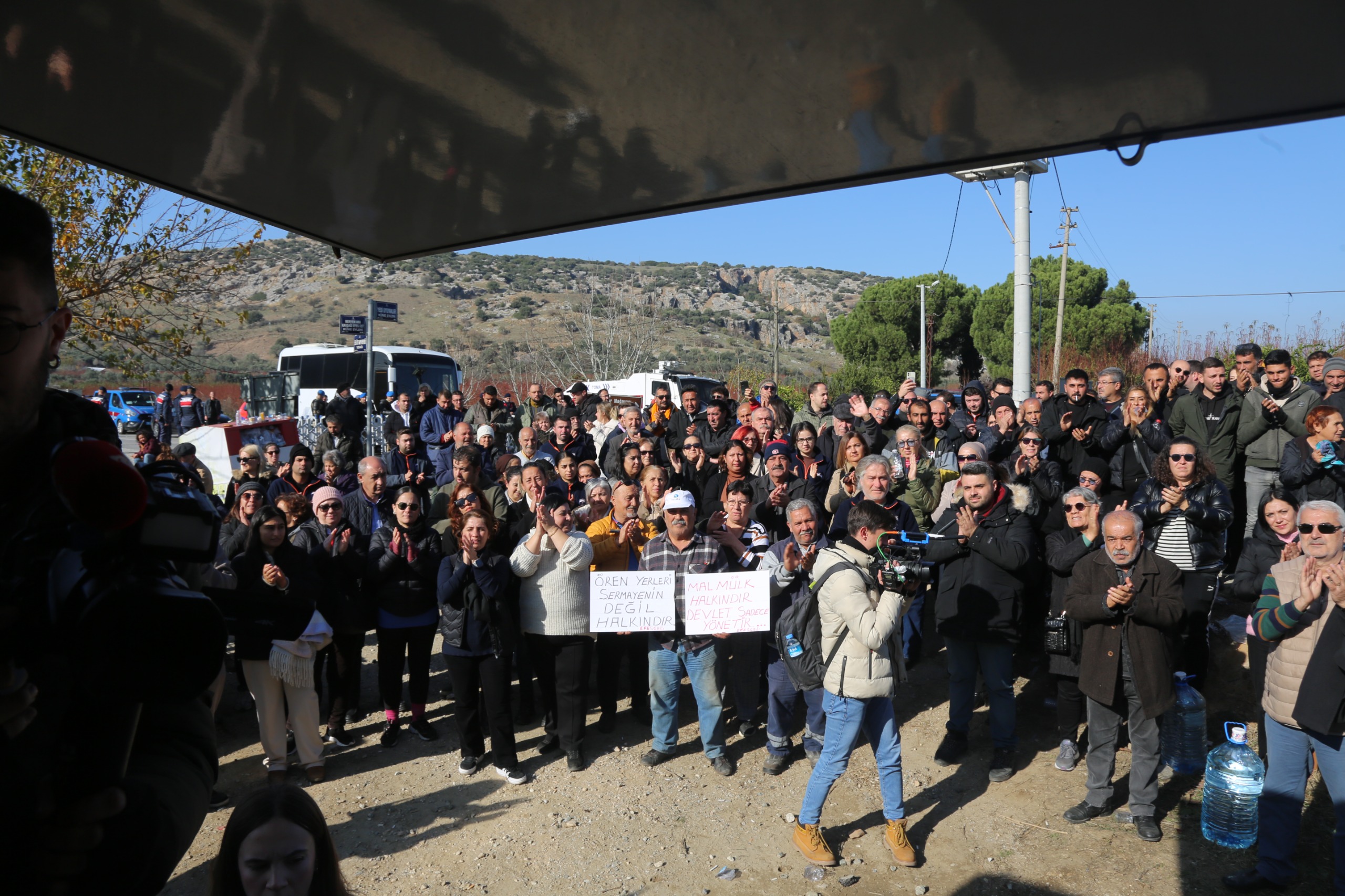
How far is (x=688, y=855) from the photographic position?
5.16 metres

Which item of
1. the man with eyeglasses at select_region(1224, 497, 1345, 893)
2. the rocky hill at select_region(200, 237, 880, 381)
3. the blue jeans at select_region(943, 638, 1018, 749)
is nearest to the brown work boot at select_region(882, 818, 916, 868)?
the blue jeans at select_region(943, 638, 1018, 749)

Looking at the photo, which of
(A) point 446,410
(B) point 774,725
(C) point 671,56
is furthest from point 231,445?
(C) point 671,56

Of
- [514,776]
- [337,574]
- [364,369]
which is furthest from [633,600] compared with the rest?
[364,369]

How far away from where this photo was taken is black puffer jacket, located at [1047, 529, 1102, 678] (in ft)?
19.2

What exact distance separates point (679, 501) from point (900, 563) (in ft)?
6.26

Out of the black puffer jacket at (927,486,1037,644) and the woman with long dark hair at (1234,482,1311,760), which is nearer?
the woman with long dark hair at (1234,482,1311,760)

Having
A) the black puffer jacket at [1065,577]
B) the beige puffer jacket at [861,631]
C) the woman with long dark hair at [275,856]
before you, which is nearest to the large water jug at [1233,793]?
the black puffer jacket at [1065,577]

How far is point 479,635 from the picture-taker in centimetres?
614

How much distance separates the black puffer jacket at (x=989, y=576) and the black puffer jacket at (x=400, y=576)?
12.6 feet

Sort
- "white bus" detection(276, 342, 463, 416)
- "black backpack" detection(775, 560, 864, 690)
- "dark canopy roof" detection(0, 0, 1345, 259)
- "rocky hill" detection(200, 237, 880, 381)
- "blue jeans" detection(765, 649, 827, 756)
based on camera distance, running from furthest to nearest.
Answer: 1. "rocky hill" detection(200, 237, 880, 381)
2. "white bus" detection(276, 342, 463, 416)
3. "blue jeans" detection(765, 649, 827, 756)
4. "black backpack" detection(775, 560, 864, 690)
5. "dark canopy roof" detection(0, 0, 1345, 259)

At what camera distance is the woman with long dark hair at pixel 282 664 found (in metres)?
5.84

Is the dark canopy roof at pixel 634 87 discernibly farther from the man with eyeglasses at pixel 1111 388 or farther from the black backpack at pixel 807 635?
the man with eyeglasses at pixel 1111 388

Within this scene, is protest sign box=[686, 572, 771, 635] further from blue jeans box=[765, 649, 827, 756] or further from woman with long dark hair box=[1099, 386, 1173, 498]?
woman with long dark hair box=[1099, 386, 1173, 498]

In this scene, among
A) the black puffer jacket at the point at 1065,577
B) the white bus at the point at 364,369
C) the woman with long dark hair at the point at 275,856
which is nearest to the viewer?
the woman with long dark hair at the point at 275,856
